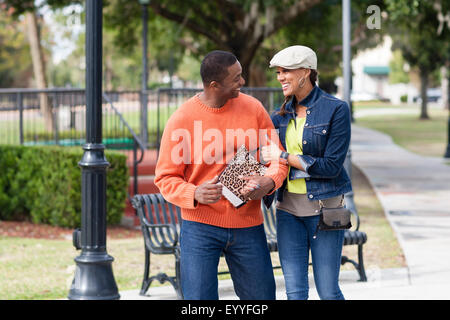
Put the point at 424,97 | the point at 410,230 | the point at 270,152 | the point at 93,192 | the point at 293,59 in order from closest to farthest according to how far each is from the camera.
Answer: the point at 270,152
the point at 293,59
the point at 93,192
the point at 410,230
the point at 424,97

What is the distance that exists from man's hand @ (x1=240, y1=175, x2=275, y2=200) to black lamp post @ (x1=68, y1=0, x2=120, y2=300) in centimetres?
238

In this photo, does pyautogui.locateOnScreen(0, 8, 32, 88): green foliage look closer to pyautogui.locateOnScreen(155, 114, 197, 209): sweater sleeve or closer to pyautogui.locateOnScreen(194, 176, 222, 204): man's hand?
pyautogui.locateOnScreen(155, 114, 197, 209): sweater sleeve

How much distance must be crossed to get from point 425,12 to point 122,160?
12097mm

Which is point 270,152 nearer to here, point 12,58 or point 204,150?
point 204,150

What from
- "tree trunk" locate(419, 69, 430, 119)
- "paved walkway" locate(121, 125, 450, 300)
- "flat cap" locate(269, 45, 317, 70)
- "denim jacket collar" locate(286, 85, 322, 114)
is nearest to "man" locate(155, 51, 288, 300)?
"flat cap" locate(269, 45, 317, 70)

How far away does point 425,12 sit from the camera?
20.6m

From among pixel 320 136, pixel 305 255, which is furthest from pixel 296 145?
pixel 305 255

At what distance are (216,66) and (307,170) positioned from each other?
33.1 inches

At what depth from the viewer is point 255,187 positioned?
3.94 meters

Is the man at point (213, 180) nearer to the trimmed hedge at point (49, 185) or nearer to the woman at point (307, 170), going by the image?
the woman at point (307, 170)

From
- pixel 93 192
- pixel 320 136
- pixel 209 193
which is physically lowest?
pixel 93 192

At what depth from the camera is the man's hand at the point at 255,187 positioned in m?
3.93

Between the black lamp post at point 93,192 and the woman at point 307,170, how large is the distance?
1991 mm
